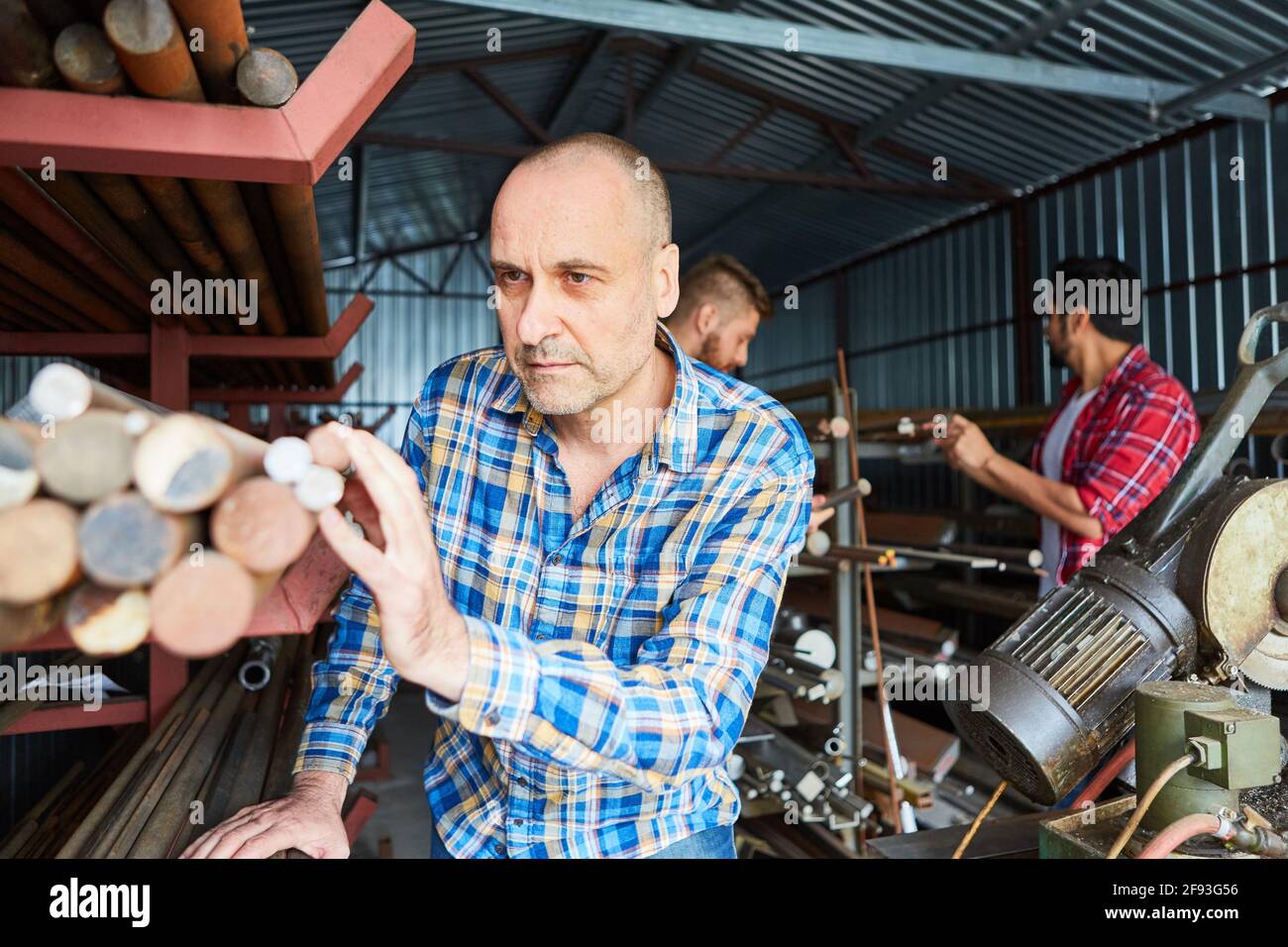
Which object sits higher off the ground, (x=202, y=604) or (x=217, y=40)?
(x=217, y=40)

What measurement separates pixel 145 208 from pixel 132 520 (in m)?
1.21

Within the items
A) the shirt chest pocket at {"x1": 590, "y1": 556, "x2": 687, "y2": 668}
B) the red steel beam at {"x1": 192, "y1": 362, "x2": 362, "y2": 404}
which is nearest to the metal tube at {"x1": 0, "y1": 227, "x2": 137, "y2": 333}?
the shirt chest pocket at {"x1": 590, "y1": 556, "x2": 687, "y2": 668}

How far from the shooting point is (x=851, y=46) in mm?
5363

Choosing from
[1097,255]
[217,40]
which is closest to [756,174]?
[1097,255]

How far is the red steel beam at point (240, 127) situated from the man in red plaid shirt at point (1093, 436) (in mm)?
2353

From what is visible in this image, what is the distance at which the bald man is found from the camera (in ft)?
4.02

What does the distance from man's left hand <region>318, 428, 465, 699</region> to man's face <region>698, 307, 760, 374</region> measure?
9.97 feet

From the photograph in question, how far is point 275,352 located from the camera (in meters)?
2.76

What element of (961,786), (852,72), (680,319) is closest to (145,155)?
(680,319)

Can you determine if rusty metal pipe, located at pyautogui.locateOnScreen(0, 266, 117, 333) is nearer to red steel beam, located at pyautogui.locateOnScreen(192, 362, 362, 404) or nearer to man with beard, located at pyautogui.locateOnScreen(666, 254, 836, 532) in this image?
red steel beam, located at pyautogui.locateOnScreen(192, 362, 362, 404)

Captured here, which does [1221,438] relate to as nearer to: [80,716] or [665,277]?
[665,277]

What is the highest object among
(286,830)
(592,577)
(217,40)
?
(217,40)

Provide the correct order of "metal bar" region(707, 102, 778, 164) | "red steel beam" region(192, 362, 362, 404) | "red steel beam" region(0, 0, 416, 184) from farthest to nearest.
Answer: "metal bar" region(707, 102, 778, 164) → "red steel beam" region(192, 362, 362, 404) → "red steel beam" region(0, 0, 416, 184)
